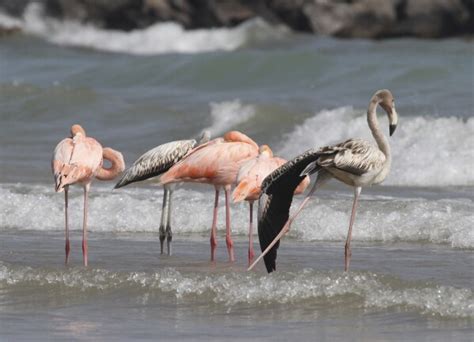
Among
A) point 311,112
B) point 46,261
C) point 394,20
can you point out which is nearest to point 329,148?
point 46,261

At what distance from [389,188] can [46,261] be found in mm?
5053

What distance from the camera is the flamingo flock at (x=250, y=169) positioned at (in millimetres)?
8133

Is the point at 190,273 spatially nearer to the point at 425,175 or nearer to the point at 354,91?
the point at 425,175

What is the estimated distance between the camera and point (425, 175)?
555 inches

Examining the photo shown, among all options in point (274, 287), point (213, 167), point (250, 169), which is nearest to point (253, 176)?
point (250, 169)

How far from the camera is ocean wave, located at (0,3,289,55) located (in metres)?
29.8

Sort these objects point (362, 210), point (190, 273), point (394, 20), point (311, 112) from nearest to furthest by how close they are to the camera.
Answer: point (190, 273) → point (362, 210) → point (311, 112) → point (394, 20)

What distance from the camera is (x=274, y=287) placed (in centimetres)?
787

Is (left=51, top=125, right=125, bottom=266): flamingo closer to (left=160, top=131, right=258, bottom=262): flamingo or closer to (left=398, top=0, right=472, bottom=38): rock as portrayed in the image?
(left=160, top=131, right=258, bottom=262): flamingo

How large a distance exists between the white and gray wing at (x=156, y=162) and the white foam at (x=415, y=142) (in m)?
4.62

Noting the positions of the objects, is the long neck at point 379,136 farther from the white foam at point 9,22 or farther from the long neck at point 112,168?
the white foam at point 9,22

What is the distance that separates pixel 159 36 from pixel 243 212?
64.7ft

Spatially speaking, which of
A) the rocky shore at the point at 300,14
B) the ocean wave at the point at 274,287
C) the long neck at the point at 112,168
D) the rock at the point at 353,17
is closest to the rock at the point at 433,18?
the rocky shore at the point at 300,14

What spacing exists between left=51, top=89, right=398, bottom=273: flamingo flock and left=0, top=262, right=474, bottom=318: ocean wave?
0.29 m
